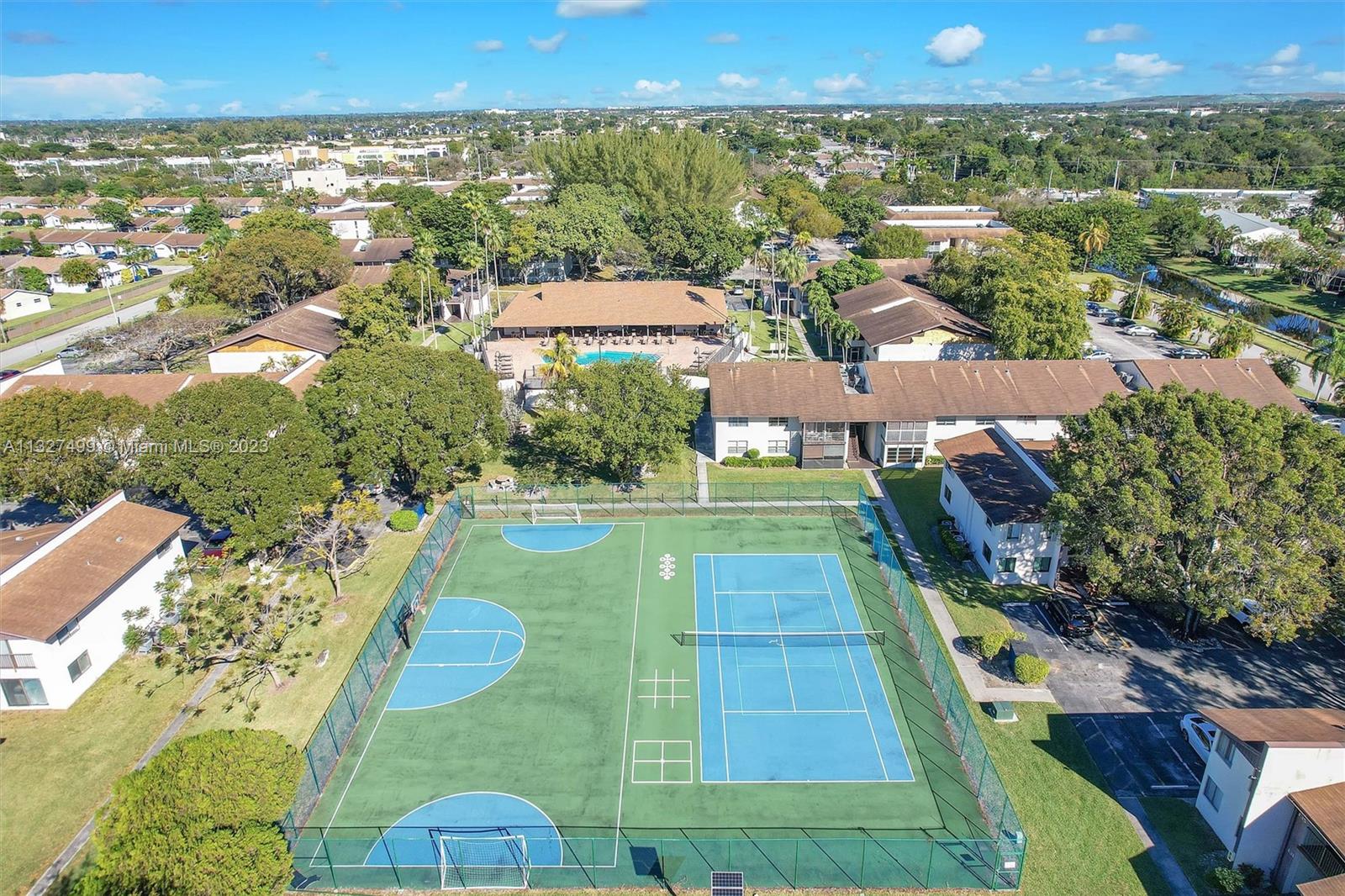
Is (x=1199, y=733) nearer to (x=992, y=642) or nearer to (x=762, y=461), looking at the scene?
(x=992, y=642)

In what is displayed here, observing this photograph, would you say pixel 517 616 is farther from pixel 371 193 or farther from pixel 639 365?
pixel 371 193

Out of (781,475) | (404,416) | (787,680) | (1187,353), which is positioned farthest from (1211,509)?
(1187,353)

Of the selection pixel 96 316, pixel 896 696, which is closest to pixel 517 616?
pixel 896 696

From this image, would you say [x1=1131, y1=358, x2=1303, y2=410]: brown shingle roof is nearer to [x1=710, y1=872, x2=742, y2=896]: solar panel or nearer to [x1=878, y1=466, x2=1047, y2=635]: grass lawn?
[x1=878, y1=466, x2=1047, y2=635]: grass lawn

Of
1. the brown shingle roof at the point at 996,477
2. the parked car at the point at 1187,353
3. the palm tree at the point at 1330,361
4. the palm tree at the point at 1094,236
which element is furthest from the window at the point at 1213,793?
the palm tree at the point at 1094,236

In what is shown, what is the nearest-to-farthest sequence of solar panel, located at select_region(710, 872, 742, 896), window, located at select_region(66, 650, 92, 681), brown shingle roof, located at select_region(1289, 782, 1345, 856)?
brown shingle roof, located at select_region(1289, 782, 1345, 856), solar panel, located at select_region(710, 872, 742, 896), window, located at select_region(66, 650, 92, 681)

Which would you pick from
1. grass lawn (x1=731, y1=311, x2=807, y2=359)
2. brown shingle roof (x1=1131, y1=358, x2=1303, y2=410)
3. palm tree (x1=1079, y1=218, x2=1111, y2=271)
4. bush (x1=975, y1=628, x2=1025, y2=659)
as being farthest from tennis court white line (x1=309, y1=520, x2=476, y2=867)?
palm tree (x1=1079, y1=218, x2=1111, y2=271)
